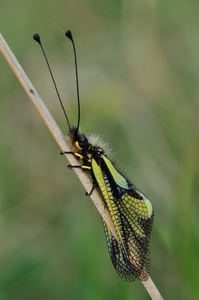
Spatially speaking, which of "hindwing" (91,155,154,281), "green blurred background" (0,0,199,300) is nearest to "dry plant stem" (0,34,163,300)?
"hindwing" (91,155,154,281)

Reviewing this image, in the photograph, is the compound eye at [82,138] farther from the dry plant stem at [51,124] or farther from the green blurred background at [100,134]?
the green blurred background at [100,134]

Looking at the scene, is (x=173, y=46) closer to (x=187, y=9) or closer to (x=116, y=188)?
(x=187, y=9)

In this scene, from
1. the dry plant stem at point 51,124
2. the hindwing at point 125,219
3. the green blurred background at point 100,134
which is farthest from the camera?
the green blurred background at point 100,134

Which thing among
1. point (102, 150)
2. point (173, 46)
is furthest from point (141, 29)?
Result: point (102, 150)

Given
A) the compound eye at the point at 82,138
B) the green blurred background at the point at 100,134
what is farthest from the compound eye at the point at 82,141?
the green blurred background at the point at 100,134

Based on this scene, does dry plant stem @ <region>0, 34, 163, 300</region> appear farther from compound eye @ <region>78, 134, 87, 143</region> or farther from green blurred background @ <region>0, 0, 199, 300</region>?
green blurred background @ <region>0, 0, 199, 300</region>
